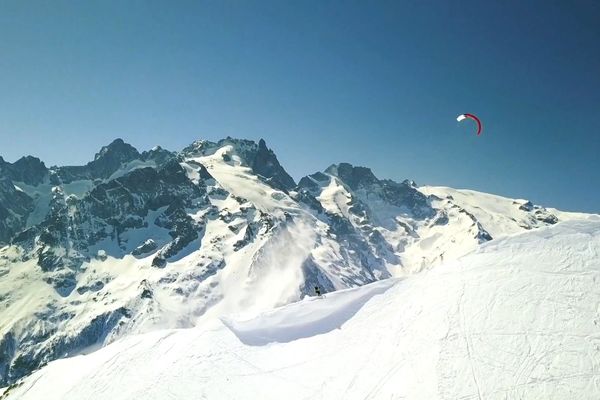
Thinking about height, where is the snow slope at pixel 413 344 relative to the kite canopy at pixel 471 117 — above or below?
below

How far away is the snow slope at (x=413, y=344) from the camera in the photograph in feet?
73.2

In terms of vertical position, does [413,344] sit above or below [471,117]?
below

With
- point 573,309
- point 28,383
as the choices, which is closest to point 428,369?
point 573,309

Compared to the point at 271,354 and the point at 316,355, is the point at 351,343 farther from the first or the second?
the point at 271,354

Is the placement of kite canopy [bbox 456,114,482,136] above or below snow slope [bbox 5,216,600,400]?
above

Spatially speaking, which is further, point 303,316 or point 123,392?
point 303,316

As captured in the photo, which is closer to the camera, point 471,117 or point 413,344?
point 413,344

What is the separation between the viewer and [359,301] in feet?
102

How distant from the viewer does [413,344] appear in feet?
82.4

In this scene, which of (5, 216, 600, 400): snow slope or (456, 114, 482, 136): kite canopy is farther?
(456, 114, 482, 136): kite canopy

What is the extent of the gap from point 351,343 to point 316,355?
1992mm

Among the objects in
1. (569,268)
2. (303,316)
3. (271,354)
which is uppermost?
(569,268)

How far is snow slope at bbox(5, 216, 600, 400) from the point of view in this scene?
73.2ft

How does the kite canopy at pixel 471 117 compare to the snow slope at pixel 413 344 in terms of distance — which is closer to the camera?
the snow slope at pixel 413 344
